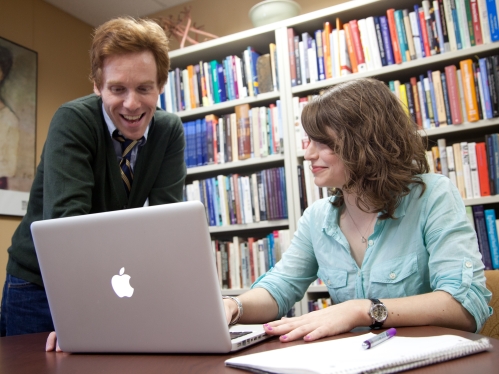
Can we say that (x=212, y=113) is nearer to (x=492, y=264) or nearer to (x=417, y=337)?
Answer: (x=492, y=264)

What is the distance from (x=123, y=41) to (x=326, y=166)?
25.4 inches

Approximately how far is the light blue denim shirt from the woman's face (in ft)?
0.36

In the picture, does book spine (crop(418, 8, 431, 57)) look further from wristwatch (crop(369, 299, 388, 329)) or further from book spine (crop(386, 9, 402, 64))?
wristwatch (crop(369, 299, 388, 329))

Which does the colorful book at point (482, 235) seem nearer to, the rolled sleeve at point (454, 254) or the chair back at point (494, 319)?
the chair back at point (494, 319)

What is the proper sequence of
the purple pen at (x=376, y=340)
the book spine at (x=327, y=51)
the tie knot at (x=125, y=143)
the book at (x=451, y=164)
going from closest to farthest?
1. the purple pen at (x=376, y=340)
2. the tie knot at (x=125, y=143)
3. the book at (x=451, y=164)
4. the book spine at (x=327, y=51)

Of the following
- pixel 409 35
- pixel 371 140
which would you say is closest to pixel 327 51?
pixel 409 35

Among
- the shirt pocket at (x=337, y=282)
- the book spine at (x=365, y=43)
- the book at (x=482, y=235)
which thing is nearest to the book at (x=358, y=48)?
the book spine at (x=365, y=43)

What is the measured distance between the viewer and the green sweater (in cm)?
116

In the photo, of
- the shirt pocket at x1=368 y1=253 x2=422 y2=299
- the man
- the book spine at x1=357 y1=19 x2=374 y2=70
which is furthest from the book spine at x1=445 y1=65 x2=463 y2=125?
the man

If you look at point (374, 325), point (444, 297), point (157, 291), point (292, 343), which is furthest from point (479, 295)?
point (157, 291)

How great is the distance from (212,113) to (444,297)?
1942mm

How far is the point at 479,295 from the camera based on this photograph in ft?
3.06

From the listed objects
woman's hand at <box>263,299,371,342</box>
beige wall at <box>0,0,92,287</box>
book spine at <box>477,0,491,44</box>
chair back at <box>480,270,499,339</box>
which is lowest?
chair back at <box>480,270,499,339</box>

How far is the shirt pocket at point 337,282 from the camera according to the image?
1180 mm
